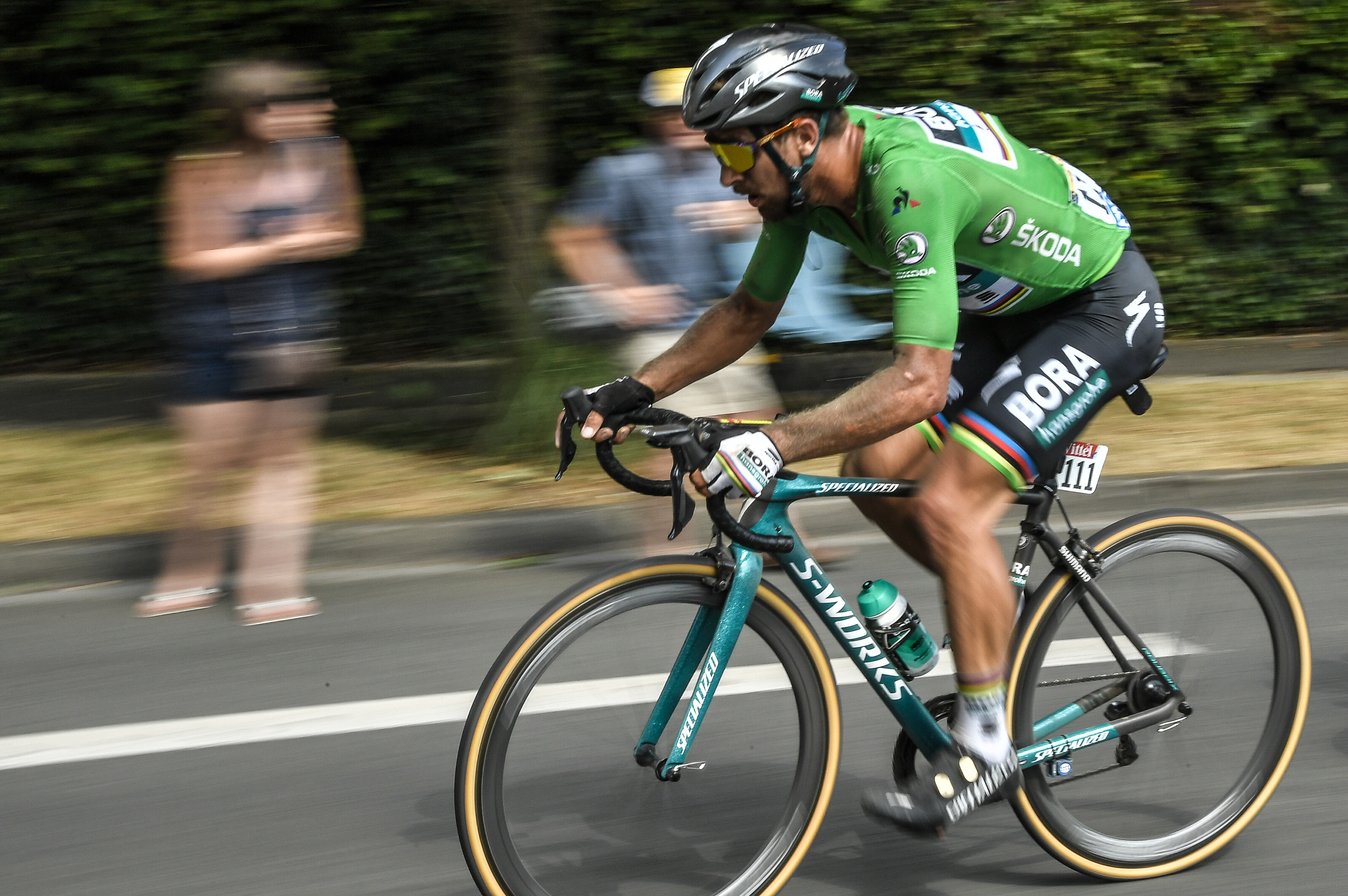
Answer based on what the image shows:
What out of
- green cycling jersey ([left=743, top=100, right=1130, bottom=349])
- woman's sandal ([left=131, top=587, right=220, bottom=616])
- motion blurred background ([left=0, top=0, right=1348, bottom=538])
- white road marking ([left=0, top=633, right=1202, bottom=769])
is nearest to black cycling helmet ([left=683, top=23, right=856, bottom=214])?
green cycling jersey ([left=743, top=100, right=1130, bottom=349])

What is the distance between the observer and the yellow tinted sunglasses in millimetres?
2787

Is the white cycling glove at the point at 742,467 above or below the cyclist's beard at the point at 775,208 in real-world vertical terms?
below

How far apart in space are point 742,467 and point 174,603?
130 inches

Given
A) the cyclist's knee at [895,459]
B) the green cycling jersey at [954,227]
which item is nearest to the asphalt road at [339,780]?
the cyclist's knee at [895,459]

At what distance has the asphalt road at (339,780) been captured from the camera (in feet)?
10.8

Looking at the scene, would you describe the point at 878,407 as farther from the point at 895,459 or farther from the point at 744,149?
the point at 744,149

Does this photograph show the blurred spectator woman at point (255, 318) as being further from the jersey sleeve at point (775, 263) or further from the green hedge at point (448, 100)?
the jersey sleeve at point (775, 263)

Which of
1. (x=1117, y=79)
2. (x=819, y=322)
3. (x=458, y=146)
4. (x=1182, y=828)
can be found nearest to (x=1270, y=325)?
(x=1117, y=79)

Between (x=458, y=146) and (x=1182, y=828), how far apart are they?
5944 millimetres

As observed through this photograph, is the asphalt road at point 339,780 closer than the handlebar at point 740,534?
No

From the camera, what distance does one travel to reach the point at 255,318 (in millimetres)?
5094

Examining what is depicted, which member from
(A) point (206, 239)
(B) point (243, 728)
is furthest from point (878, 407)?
(A) point (206, 239)

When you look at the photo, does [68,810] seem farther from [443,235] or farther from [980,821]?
[443,235]

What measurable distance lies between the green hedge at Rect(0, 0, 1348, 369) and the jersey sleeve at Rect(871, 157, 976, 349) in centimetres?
458
